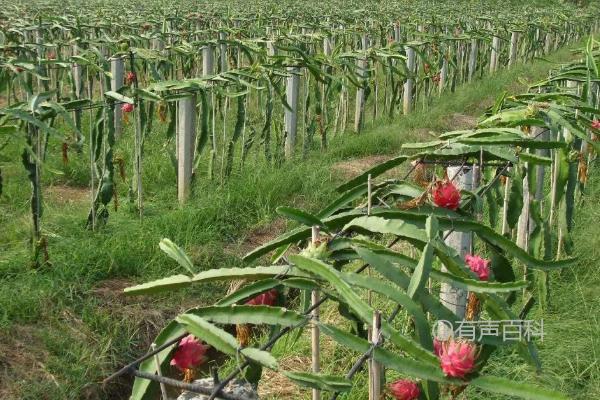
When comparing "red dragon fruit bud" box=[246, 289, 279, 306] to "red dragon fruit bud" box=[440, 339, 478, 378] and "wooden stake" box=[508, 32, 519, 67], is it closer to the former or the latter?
"red dragon fruit bud" box=[440, 339, 478, 378]

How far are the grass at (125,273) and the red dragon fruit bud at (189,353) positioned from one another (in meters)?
1.24

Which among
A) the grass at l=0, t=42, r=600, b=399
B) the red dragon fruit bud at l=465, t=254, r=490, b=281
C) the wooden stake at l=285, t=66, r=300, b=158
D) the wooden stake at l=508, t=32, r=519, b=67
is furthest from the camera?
the wooden stake at l=508, t=32, r=519, b=67

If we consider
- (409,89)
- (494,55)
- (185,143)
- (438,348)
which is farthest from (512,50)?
(438,348)

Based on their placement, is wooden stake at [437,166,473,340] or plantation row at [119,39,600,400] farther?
wooden stake at [437,166,473,340]

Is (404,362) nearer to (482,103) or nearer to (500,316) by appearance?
(500,316)

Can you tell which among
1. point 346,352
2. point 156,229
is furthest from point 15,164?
point 346,352

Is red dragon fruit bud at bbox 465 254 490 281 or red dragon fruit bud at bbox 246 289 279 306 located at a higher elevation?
red dragon fruit bud at bbox 246 289 279 306

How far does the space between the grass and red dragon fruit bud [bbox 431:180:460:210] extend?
2.20ft

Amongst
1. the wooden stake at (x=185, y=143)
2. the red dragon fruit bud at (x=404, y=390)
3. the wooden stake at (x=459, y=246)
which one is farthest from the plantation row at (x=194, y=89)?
the red dragon fruit bud at (x=404, y=390)

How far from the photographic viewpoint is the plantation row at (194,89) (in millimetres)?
3275

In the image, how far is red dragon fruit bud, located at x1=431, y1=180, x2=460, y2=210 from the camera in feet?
4.88

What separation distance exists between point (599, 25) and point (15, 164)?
735 inches

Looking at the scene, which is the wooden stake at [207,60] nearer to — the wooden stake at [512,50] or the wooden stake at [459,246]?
the wooden stake at [459,246]

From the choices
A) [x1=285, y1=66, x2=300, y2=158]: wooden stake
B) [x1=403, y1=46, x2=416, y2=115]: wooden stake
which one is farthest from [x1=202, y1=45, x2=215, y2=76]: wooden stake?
[x1=403, y1=46, x2=416, y2=115]: wooden stake
